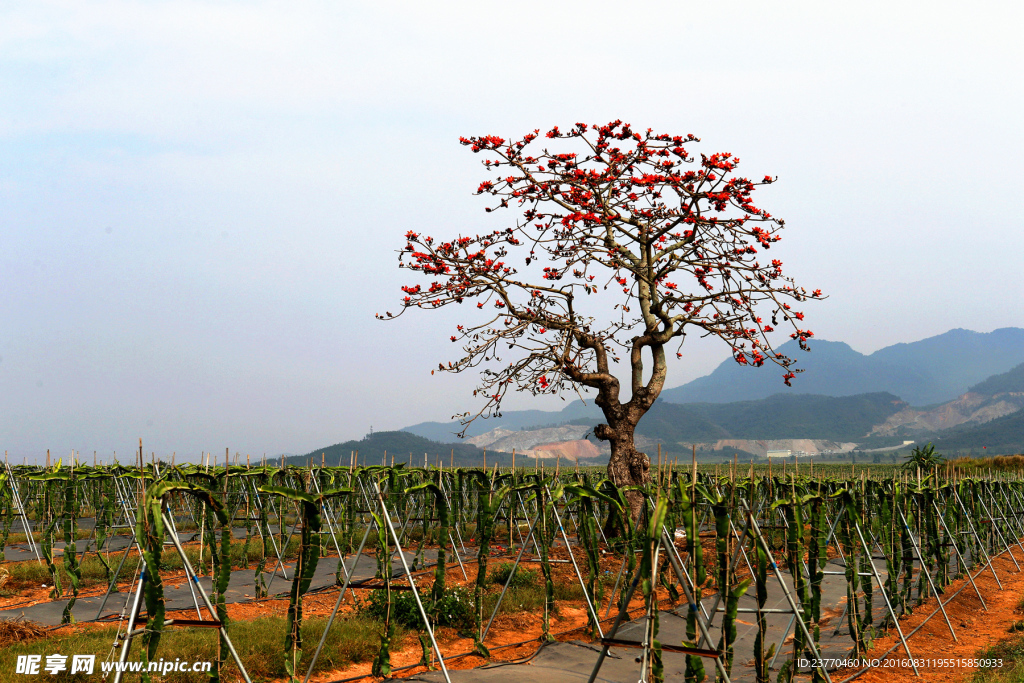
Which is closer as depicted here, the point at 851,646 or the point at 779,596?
the point at 851,646

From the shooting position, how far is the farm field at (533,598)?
23.4ft

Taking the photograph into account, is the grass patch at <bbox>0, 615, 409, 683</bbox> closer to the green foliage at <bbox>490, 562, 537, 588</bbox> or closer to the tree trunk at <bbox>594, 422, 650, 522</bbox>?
the green foliage at <bbox>490, 562, 537, 588</bbox>

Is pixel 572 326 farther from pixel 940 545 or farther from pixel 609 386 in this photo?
pixel 940 545

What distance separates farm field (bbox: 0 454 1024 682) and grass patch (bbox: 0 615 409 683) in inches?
1.2

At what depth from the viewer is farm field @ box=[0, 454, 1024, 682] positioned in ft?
A: 23.4

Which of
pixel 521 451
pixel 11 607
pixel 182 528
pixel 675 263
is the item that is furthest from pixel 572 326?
pixel 521 451

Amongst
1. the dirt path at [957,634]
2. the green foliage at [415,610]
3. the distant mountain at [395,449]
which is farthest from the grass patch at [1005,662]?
the distant mountain at [395,449]

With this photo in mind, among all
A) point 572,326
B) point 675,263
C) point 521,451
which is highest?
point 675,263

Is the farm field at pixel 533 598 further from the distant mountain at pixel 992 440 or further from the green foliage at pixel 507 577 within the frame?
the distant mountain at pixel 992 440

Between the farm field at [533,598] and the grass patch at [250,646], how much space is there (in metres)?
0.03

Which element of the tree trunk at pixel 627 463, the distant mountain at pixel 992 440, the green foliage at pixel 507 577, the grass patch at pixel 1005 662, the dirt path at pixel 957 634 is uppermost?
the tree trunk at pixel 627 463

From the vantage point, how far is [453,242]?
15.7 metres

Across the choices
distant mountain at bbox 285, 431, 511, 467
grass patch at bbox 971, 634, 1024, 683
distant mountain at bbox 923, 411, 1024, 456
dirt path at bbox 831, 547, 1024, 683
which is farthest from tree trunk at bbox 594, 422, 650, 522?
distant mountain at bbox 923, 411, 1024, 456

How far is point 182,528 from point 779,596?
17.3 m
